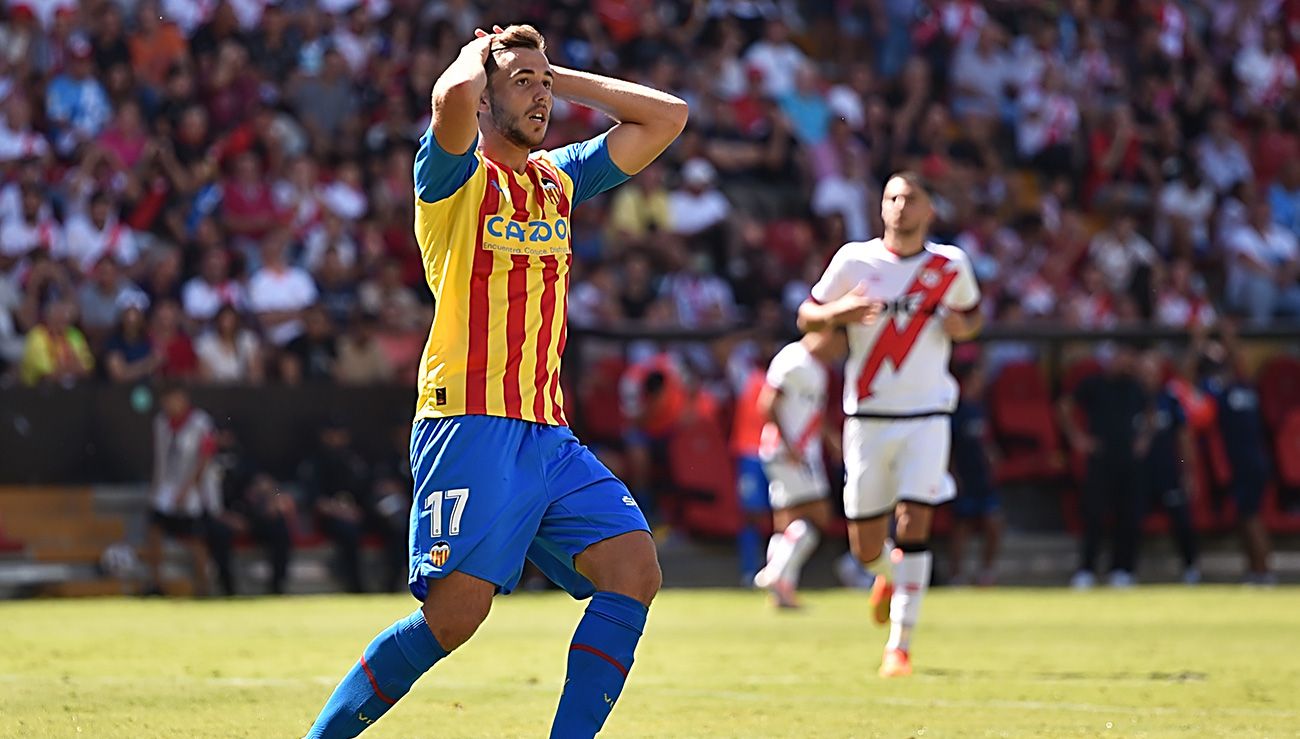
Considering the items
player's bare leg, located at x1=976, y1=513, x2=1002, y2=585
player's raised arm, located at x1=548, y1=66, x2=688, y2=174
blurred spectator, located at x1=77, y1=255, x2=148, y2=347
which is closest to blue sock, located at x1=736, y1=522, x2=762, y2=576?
player's bare leg, located at x1=976, y1=513, x2=1002, y2=585

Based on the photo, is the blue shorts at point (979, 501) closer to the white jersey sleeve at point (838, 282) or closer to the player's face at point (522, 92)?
the white jersey sleeve at point (838, 282)

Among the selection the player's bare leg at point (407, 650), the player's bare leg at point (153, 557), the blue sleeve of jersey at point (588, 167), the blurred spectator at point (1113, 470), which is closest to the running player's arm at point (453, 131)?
the blue sleeve of jersey at point (588, 167)

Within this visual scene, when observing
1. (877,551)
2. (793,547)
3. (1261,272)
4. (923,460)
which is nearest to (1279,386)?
(1261,272)

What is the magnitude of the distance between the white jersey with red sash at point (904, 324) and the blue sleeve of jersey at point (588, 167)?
4.62 metres

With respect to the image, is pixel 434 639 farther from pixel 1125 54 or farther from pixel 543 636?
pixel 1125 54

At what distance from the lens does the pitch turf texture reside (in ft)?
27.6

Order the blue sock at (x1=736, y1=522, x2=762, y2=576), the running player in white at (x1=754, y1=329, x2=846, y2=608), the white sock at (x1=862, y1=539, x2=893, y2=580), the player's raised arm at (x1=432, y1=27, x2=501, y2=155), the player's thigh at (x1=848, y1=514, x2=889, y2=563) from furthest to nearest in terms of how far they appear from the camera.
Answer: the blue sock at (x1=736, y1=522, x2=762, y2=576)
the running player in white at (x1=754, y1=329, x2=846, y2=608)
the white sock at (x1=862, y1=539, x2=893, y2=580)
the player's thigh at (x1=848, y1=514, x2=889, y2=563)
the player's raised arm at (x1=432, y1=27, x2=501, y2=155)

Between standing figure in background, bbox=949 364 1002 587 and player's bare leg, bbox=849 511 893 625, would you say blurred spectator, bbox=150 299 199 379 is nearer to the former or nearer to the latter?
standing figure in background, bbox=949 364 1002 587

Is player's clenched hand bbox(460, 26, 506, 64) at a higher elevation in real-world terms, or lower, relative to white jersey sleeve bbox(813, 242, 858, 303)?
higher

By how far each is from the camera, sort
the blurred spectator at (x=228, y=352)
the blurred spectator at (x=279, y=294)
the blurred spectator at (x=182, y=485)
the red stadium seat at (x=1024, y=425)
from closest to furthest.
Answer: the blurred spectator at (x=182, y=485) < the blurred spectator at (x=228, y=352) < the blurred spectator at (x=279, y=294) < the red stadium seat at (x=1024, y=425)

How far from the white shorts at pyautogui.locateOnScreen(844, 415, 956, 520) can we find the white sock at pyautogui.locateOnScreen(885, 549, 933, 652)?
351mm

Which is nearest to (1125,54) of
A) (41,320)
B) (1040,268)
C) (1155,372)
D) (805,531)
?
(1040,268)

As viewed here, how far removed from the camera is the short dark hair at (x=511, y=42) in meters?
6.64

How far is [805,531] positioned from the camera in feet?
53.8
